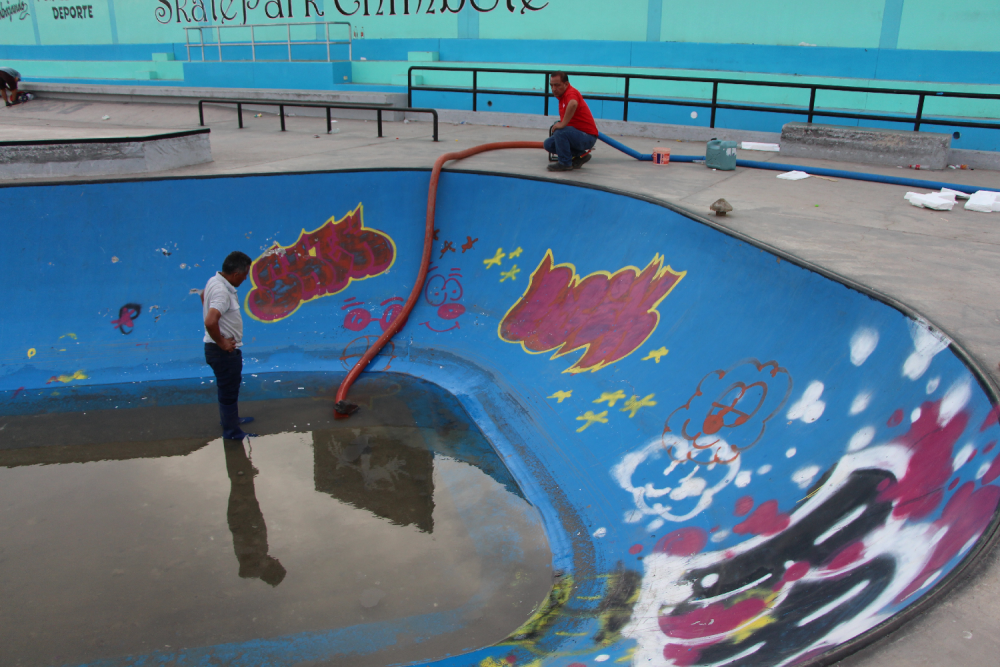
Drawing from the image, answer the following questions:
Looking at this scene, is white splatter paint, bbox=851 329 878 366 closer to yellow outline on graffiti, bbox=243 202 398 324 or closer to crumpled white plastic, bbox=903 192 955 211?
crumpled white plastic, bbox=903 192 955 211

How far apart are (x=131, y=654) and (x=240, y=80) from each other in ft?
56.0

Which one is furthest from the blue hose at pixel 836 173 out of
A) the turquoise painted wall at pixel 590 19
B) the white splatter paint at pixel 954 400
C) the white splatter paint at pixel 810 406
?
the white splatter paint at pixel 954 400

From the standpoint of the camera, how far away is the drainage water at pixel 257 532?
365 centimetres

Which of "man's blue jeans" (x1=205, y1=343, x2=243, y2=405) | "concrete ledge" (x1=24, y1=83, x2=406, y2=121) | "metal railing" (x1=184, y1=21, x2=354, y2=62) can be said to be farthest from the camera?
"metal railing" (x1=184, y1=21, x2=354, y2=62)

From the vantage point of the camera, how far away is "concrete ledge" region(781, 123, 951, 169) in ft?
30.2

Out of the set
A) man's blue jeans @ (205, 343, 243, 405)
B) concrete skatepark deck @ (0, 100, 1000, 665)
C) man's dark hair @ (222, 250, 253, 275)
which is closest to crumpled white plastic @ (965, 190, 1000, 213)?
concrete skatepark deck @ (0, 100, 1000, 665)

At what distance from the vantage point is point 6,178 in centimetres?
757

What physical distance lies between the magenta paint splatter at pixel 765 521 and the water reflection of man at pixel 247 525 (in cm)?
268

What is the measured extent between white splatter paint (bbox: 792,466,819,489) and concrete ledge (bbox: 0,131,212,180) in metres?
7.96

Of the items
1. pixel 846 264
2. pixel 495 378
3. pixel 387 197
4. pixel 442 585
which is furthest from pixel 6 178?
pixel 846 264

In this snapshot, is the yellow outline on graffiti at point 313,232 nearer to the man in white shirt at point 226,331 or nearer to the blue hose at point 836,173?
the man in white shirt at point 226,331

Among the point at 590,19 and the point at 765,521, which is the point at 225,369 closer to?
the point at 765,521

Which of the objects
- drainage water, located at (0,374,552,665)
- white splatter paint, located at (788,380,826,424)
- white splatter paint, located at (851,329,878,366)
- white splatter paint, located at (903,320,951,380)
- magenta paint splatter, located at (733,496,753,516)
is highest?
white splatter paint, located at (903,320,951,380)

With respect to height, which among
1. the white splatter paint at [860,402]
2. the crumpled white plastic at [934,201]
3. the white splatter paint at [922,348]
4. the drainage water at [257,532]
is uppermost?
the crumpled white plastic at [934,201]
